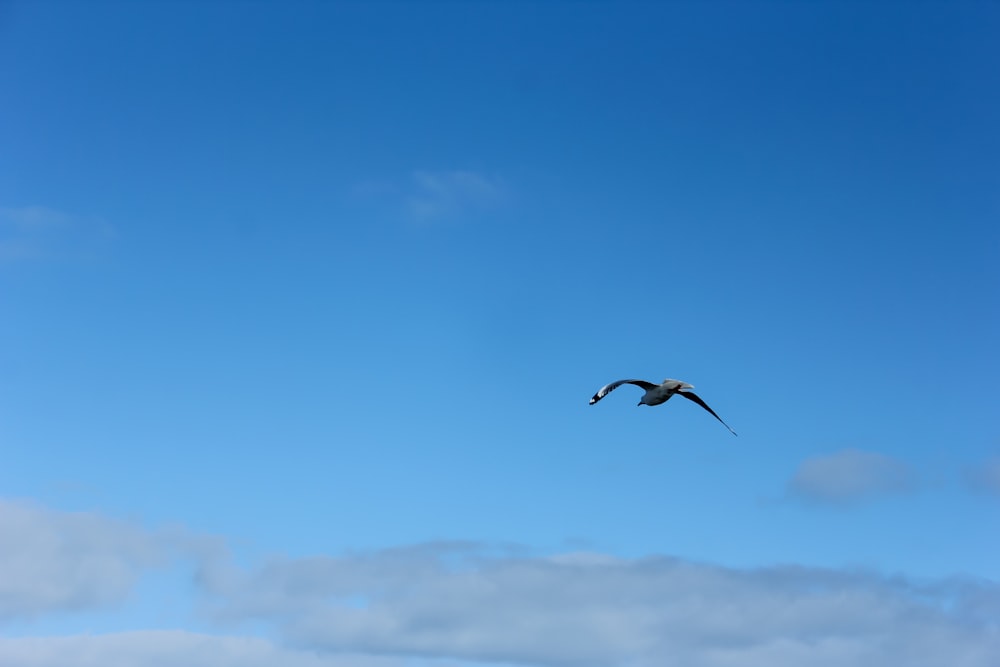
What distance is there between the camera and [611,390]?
109 metres

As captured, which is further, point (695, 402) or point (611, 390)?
point (695, 402)

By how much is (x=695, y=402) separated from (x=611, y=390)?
2076 cm

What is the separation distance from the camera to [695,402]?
126125 mm
